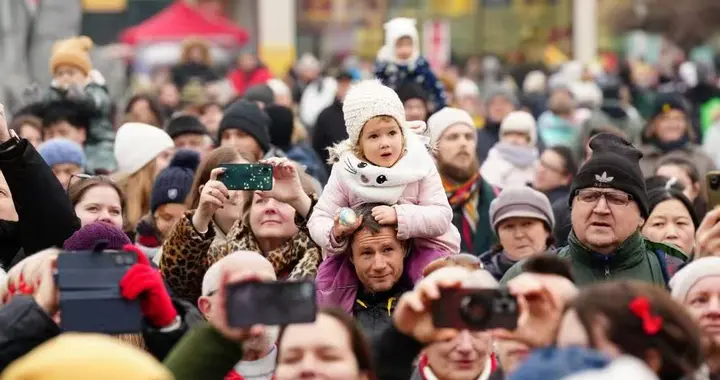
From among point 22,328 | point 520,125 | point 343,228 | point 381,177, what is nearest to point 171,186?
point 381,177

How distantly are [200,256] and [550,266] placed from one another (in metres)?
2.64

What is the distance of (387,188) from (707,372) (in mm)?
2634

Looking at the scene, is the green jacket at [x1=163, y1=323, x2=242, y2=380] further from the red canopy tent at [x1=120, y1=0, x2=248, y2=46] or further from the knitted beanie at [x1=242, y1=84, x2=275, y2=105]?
the red canopy tent at [x1=120, y1=0, x2=248, y2=46]

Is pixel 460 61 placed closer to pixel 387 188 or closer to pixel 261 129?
pixel 261 129

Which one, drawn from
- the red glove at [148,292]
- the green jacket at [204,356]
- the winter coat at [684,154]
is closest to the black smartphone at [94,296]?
the red glove at [148,292]

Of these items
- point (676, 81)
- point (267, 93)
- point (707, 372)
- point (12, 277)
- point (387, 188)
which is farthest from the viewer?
point (676, 81)

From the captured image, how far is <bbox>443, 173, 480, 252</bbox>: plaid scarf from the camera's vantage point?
12234 millimetres

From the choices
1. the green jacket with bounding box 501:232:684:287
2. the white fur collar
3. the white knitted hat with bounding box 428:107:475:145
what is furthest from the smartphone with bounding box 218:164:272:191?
the white knitted hat with bounding box 428:107:475:145

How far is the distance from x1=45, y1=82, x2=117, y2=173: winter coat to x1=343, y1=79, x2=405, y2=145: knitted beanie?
16.0 ft

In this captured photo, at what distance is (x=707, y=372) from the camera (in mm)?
6527

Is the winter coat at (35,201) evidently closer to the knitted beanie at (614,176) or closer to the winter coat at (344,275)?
the winter coat at (344,275)

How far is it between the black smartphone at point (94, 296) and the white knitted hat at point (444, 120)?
637cm

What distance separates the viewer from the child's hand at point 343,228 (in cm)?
867

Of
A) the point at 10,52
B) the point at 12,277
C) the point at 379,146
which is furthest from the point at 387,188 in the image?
the point at 10,52
